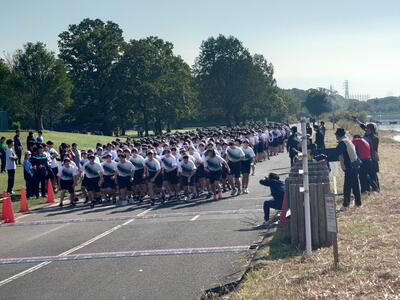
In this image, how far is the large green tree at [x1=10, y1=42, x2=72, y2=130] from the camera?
A: 62.5 meters

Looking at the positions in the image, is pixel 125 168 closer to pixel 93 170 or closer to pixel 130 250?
pixel 93 170

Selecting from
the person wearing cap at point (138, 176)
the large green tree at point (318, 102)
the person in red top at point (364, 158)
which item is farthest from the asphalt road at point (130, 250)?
the large green tree at point (318, 102)

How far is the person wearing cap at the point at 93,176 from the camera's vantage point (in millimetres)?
20141

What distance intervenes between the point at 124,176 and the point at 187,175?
2086mm

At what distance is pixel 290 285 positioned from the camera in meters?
8.47

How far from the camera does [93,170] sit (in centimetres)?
2025

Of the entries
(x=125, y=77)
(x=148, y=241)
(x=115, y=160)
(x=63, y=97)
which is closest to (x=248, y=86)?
(x=125, y=77)

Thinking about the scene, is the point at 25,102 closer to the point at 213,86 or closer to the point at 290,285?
the point at 213,86

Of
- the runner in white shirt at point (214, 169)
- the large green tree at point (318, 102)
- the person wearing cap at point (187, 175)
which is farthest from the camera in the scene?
the large green tree at point (318, 102)

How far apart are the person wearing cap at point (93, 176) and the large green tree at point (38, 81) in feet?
142

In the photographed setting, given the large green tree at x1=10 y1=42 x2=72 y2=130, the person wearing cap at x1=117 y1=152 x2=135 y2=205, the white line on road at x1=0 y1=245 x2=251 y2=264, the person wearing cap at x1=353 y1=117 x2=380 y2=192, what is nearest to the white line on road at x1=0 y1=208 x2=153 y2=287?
the white line on road at x1=0 y1=245 x2=251 y2=264

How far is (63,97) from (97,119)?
9.83 m

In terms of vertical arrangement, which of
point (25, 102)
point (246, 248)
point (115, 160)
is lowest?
point (246, 248)

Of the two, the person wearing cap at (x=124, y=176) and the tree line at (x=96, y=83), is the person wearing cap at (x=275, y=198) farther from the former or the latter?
the tree line at (x=96, y=83)
